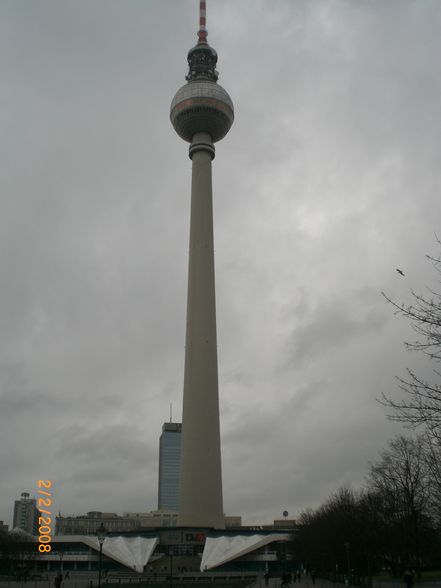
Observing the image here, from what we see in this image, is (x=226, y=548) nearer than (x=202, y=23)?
Yes

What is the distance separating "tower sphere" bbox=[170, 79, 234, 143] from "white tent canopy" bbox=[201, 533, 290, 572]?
51.6 metres

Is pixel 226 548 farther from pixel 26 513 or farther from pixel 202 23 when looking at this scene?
pixel 26 513

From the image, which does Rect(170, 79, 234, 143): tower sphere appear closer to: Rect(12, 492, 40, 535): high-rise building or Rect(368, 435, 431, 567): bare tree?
Rect(368, 435, 431, 567): bare tree

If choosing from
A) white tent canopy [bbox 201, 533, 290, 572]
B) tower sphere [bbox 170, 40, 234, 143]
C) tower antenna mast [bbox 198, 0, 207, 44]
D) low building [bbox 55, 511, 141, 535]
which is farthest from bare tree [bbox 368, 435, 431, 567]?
low building [bbox 55, 511, 141, 535]

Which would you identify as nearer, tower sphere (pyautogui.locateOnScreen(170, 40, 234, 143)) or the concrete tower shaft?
the concrete tower shaft

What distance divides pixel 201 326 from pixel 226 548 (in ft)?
77.5

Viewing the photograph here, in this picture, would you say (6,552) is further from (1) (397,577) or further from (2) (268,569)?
(1) (397,577)

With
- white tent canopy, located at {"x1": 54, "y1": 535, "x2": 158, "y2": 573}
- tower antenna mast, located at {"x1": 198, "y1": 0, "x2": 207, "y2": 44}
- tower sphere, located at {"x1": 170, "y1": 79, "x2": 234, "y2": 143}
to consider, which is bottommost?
white tent canopy, located at {"x1": 54, "y1": 535, "x2": 158, "y2": 573}

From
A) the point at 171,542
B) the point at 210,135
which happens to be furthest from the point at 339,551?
the point at 210,135

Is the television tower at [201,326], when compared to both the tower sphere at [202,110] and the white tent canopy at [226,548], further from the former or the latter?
the white tent canopy at [226,548]

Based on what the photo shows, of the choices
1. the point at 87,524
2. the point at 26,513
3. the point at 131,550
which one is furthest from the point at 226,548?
the point at 26,513

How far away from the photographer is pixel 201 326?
235ft

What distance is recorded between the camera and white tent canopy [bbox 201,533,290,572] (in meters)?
59.0

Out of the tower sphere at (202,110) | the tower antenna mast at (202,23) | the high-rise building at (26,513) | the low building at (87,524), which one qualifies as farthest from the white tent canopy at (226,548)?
the high-rise building at (26,513)
